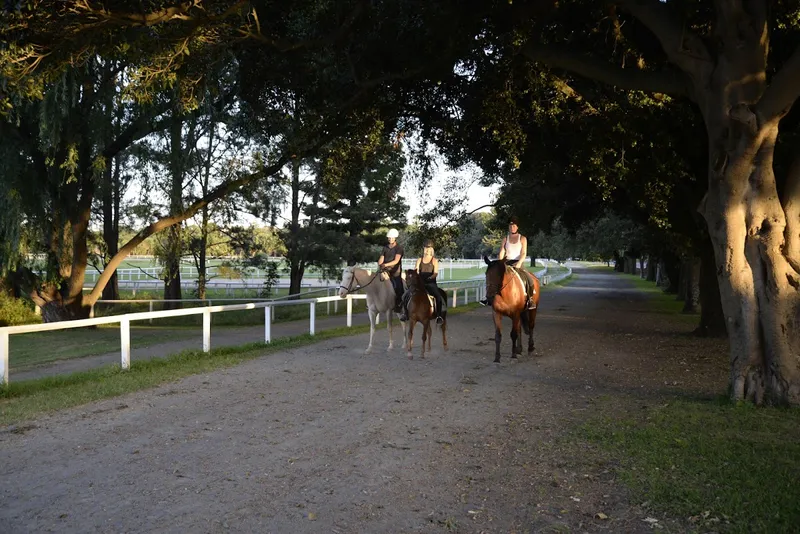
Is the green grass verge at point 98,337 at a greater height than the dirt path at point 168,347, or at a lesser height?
lesser

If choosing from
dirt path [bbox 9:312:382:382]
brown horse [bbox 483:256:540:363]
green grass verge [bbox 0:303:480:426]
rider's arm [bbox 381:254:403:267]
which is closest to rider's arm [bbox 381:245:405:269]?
rider's arm [bbox 381:254:403:267]

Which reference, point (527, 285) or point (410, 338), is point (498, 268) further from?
point (410, 338)

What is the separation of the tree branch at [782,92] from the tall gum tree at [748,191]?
0.01 m

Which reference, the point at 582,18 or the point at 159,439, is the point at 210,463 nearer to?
the point at 159,439

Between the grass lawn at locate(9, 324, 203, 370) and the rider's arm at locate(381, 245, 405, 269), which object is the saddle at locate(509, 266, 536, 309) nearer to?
the rider's arm at locate(381, 245, 405, 269)

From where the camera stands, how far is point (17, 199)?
18312 millimetres

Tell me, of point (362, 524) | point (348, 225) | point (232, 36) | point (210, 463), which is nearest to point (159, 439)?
point (210, 463)

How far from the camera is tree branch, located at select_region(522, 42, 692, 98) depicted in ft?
34.6

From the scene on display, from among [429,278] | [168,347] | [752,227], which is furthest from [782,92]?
[168,347]

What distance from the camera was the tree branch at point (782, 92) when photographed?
869cm

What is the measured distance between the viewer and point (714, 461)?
6.39 metres

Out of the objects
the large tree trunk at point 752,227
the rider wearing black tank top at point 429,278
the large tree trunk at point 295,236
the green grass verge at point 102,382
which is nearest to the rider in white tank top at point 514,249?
the rider wearing black tank top at point 429,278

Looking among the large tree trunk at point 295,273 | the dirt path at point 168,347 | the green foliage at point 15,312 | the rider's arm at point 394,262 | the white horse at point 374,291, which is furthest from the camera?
the large tree trunk at point 295,273

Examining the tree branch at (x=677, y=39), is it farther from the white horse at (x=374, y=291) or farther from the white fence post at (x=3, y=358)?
the white fence post at (x=3, y=358)
